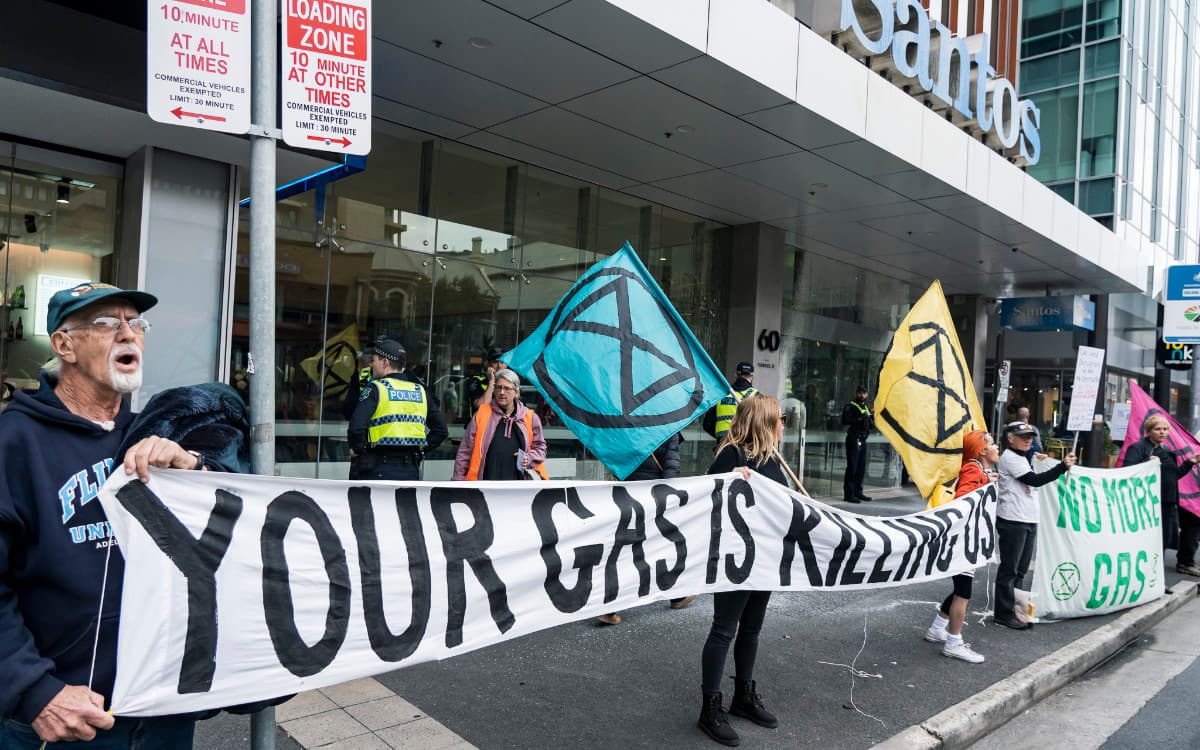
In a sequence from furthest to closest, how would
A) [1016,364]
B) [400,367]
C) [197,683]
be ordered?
[1016,364] → [400,367] → [197,683]

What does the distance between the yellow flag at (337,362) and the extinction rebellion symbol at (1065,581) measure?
7698mm

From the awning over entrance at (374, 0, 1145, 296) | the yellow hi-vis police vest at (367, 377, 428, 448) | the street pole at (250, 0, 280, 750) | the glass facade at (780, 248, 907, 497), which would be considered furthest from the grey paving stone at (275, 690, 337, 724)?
the glass facade at (780, 248, 907, 497)

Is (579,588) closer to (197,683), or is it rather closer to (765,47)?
(197,683)

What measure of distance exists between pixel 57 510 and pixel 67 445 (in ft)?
0.58

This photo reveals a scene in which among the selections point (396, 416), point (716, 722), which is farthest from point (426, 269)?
point (716, 722)

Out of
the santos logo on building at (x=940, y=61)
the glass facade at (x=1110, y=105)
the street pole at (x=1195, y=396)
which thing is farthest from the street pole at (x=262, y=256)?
the glass facade at (x=1110, y=105)

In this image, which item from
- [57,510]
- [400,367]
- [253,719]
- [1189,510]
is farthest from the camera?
[1189,510]

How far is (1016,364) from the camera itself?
25547mm

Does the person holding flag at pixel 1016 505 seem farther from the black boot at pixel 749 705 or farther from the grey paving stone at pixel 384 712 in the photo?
the grey paving stone at pixel 384 712

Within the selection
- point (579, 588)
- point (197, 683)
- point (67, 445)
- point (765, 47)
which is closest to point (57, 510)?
point (67, 445)

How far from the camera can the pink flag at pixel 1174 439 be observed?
9.00 meters

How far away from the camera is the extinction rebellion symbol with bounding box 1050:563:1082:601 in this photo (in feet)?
22.3

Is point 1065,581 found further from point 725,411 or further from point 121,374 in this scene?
point 121,374

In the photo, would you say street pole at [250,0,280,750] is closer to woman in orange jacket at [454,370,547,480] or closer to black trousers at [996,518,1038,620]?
woman in orange jacket at [454,370,547,480]
